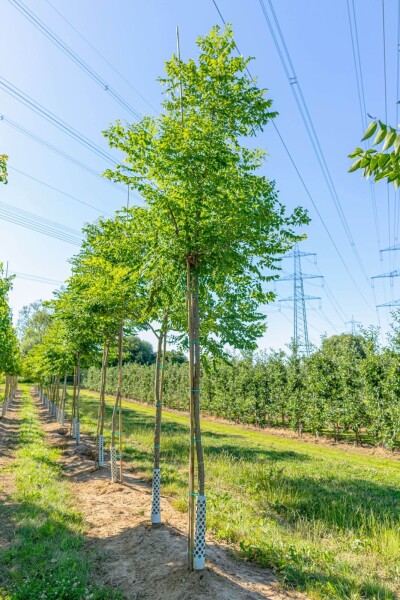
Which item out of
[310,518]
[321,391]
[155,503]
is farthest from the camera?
[321,391]

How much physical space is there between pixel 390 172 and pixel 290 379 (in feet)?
74.6

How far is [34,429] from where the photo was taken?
18.0 metres

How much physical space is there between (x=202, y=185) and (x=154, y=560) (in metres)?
4.94

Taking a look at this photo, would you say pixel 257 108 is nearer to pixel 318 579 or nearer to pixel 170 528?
pixel 318 579

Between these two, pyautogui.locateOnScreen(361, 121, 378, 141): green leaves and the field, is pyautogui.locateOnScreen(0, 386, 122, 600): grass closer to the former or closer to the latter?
the field

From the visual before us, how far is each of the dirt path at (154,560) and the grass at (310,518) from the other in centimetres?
35

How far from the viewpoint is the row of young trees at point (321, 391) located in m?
17.0

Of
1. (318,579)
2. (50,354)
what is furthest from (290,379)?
(318,579)

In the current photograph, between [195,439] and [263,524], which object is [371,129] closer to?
[195,439]

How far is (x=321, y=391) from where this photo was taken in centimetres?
2077

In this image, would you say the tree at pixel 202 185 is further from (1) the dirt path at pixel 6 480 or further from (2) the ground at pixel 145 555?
(1) the dirt path at pixel 6 480

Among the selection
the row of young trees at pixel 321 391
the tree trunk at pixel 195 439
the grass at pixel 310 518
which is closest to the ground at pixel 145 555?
the tree trunk at pixel 195 439

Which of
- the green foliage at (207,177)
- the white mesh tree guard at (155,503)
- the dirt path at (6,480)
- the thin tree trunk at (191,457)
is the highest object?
the green foliage at (207,177)

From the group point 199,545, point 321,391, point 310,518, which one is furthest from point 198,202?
point 321,391
